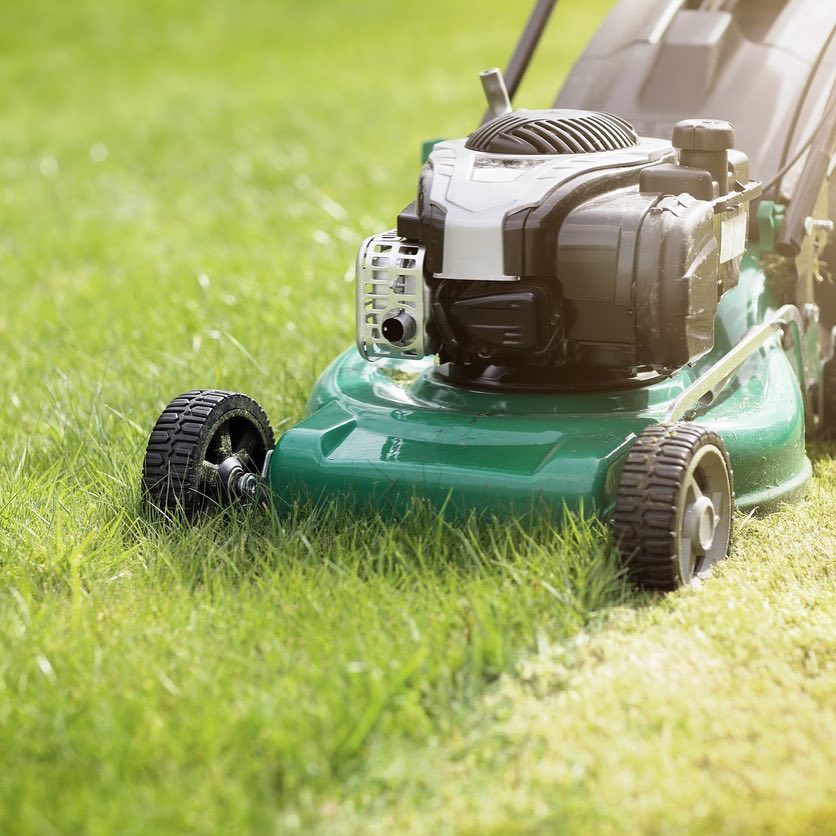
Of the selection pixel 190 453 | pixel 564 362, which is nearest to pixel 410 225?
pixel 564 362

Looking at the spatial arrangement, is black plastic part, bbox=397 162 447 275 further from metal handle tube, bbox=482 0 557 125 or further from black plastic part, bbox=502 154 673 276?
metal handle tube, bbox=482 0 557 125

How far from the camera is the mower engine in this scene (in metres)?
2.62

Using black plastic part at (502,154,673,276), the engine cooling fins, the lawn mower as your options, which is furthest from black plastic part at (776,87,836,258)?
black plastic part at (502,154,673,276)

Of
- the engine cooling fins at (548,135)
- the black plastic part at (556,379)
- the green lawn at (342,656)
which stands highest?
the engine cooling fins at (548,135)

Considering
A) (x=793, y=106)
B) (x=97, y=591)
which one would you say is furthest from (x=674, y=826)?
(x=793, y=106)

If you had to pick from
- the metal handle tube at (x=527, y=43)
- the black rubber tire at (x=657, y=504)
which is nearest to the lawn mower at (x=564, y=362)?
the black rubber tire at (x=657, y=504)

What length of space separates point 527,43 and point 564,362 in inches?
53.7

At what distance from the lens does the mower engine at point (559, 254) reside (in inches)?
103

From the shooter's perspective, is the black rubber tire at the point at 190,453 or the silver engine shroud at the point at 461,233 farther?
the black rubber tire at the point at 190,453

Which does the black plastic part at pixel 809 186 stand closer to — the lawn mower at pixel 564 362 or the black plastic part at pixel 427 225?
the lawn mower at pixel 564 362

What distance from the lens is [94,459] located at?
3.27m

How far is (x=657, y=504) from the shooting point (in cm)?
245

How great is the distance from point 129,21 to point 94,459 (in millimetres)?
11226

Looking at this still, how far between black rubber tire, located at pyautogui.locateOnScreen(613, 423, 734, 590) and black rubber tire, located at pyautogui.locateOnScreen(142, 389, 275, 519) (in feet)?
2.77
